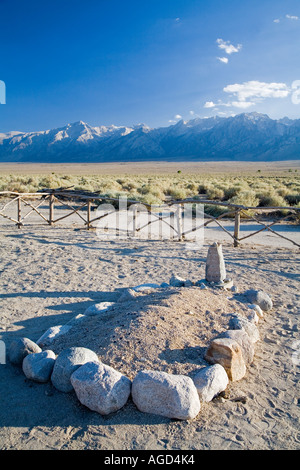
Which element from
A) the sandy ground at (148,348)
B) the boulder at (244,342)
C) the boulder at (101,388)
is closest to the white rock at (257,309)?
the sandy ground at (148,348)

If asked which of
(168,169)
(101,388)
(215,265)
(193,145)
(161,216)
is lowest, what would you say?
(101,388)

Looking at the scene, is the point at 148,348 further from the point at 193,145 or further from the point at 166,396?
the point at 193,145

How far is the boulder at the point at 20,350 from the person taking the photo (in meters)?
3.57

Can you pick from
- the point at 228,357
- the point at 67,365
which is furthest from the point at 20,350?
the point at 228,357

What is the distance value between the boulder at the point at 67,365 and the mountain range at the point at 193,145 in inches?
4710

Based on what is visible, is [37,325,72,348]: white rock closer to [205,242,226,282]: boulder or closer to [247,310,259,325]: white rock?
[247,310,259,325]: white rock

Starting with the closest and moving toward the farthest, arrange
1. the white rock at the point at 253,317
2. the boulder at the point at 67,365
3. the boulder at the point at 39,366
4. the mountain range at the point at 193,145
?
the boulder at the point at 67,365 → the boulder at the point at 39,366 → the white rock at the point at 253,317 → the mountain range at the point at 193,145

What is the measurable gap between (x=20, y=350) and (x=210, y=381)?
207 cm

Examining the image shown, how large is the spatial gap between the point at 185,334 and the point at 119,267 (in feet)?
12.6

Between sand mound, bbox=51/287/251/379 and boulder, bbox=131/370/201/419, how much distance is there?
1.05ft

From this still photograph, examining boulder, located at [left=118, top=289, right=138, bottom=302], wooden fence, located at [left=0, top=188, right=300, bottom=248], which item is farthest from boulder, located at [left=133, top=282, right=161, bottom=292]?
wooden fence, located at [left=0, top=188, right=300, bottom=248]

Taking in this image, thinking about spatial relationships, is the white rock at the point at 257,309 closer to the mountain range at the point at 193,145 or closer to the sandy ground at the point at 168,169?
the sandy ground at the point at 168,169

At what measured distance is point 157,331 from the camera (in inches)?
148
